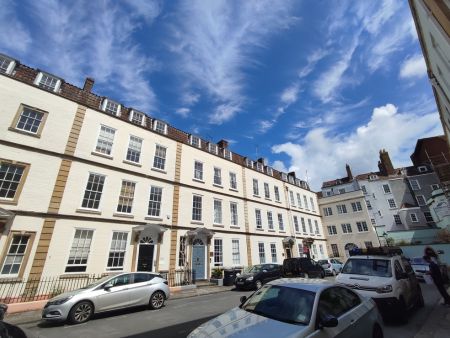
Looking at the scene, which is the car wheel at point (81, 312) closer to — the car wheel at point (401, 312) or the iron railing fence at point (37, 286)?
the iron railing fence at point (37, 286)

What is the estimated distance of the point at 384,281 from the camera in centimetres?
723

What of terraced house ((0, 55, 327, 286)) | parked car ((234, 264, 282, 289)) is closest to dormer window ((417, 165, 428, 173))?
terraced house ((0, 55, 327, 286))

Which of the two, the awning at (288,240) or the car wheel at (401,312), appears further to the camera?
the awning at (288,240)

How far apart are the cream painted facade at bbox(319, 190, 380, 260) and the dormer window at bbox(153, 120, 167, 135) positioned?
31920 mm

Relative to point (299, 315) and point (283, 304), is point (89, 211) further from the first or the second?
point (299, 315)

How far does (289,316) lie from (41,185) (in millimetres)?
14748

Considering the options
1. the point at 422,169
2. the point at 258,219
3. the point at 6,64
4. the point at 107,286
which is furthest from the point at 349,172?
the point at 6,64

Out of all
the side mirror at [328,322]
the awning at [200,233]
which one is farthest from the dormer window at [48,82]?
the side mirror at [328,322]

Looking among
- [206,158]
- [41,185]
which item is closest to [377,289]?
[41,185]

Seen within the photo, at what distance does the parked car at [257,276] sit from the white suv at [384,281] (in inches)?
324

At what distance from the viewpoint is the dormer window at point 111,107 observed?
17.6 m

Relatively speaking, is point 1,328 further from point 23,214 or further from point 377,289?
point 23,214

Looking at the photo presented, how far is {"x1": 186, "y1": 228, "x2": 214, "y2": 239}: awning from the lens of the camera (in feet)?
60.3

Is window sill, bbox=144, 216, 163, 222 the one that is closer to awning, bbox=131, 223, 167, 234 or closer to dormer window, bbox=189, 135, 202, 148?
awning, bbox=131, 223, 167, 234
